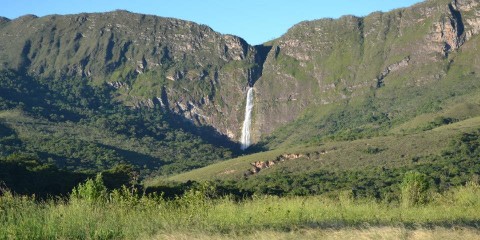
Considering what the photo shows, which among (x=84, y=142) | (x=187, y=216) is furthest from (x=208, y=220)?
(x=84, y=142)

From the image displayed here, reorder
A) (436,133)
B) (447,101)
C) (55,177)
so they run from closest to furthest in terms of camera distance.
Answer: (55,177)
(436,133)
(447,101)

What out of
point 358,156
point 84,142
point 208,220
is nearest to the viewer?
point 208,220

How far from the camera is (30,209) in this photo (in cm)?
1204

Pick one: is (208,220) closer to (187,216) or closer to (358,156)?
(187,216)

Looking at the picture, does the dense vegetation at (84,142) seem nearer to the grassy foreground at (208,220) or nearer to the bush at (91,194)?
the bush at (91,194)

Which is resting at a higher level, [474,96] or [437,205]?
[474,96]

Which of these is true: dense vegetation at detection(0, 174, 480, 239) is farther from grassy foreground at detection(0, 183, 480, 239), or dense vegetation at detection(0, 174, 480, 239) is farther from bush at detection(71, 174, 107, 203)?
bush at detection(71, 174, 107, 203)

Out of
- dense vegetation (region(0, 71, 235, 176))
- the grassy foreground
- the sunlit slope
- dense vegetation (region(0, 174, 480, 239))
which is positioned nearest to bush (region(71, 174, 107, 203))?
dense vegetation (region(0, 174, 480, 239))

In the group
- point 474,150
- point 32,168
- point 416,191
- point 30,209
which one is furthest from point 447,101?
point 30,209

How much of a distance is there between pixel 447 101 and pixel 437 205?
151 metres

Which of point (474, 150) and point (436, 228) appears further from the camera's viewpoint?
point (474, 150)

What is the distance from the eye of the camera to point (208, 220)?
12.8 metres

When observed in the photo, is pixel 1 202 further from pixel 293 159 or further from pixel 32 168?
pixel 293 159

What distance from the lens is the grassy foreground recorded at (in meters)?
10.9
